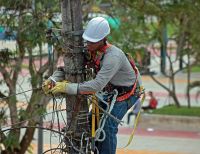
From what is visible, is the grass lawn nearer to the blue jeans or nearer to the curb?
the curb

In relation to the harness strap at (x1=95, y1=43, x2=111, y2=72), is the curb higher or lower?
lower

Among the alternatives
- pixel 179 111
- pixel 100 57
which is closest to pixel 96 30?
pixel 100 57

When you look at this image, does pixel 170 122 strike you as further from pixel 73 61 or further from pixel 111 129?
pixel 73 61

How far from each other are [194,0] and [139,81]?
6006mm

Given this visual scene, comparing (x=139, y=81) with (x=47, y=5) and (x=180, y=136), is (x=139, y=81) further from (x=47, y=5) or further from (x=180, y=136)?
(x=180, y=136)

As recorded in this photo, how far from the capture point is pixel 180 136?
1784cm

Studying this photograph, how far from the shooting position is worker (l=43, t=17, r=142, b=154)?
521 centimetres

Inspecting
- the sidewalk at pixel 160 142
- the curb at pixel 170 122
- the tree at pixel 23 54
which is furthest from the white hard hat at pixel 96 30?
the curb at pixel 170 122

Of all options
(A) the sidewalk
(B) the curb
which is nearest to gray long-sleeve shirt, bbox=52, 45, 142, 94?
(A) the sidewalk

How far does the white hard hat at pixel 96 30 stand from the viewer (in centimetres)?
523

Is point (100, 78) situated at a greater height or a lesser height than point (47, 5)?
lesser

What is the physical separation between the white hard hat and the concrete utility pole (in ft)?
0.40

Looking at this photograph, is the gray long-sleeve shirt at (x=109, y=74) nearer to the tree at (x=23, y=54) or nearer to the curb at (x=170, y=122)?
the tree at (x=23, y=54)

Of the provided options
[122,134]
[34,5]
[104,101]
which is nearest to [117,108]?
[104,101]
